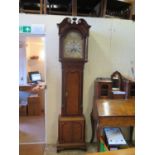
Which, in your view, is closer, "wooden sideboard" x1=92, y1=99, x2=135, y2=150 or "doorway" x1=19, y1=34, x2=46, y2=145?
"wooden sideboard" x1=92, y1=99, x2=135, y2=150

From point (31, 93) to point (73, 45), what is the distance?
3055 millimetres

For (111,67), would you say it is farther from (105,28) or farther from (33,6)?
(33,6)

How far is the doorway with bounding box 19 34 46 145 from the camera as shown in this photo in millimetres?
4246

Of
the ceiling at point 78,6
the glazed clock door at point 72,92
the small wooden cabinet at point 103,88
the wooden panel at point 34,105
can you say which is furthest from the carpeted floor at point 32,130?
the ceiling at point 78,6

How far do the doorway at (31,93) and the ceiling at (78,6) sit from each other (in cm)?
53

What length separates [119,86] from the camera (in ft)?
12.5

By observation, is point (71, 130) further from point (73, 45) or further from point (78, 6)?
point (78, 6)

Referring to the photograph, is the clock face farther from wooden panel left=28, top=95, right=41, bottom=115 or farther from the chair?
wooden panel left=28, top=95, right=41, bottom=115

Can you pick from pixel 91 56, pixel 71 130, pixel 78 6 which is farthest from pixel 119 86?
pixel 78 6

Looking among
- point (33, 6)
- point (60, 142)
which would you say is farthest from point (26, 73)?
point (60, 142)

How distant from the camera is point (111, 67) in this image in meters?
3.90

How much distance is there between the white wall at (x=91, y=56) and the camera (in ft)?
12.1

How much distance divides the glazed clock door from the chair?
0.61 meters

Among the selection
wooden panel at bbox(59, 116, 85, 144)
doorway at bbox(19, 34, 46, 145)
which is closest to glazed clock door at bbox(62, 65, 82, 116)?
wooden panel at bbox(59, 116, 85, 144)
